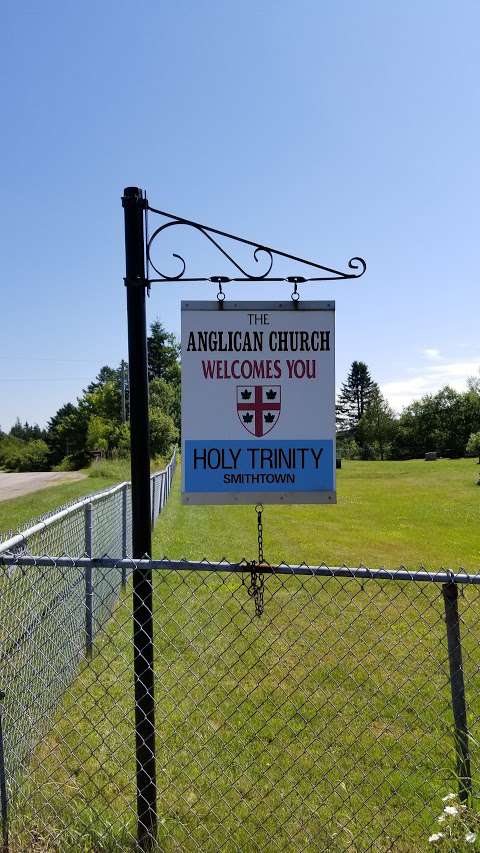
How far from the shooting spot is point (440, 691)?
13.5 ft

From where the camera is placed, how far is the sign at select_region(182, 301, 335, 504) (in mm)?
2785

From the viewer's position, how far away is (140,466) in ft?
8.77

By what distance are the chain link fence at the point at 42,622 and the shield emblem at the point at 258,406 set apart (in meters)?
0.90

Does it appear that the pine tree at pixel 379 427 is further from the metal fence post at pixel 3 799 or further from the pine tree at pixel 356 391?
the metal fence post at pixel 3 799

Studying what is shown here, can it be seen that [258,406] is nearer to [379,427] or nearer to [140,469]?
[140,469]

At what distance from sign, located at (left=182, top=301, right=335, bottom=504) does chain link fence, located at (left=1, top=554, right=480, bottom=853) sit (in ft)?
1.39

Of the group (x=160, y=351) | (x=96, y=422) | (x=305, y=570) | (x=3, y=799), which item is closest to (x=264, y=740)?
(x=3, y=799)

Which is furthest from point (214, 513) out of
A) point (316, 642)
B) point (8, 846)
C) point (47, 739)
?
point (8, 846)

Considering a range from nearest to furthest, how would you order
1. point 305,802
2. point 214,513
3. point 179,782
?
point 305,802 → point 179,782 → point 214,513

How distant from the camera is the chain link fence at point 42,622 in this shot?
2764 millimetres

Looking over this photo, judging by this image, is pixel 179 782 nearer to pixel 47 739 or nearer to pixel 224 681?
pixel 47 739

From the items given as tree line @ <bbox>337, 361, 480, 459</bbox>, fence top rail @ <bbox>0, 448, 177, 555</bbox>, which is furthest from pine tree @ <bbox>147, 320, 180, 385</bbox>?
fence top rail @ <bbox>0, 448, 177, 555</bbox>

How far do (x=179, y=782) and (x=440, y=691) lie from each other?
1928 mm

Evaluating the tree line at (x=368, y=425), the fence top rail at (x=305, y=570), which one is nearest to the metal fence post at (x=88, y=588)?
the fence top rail at (x=305, y=570)
